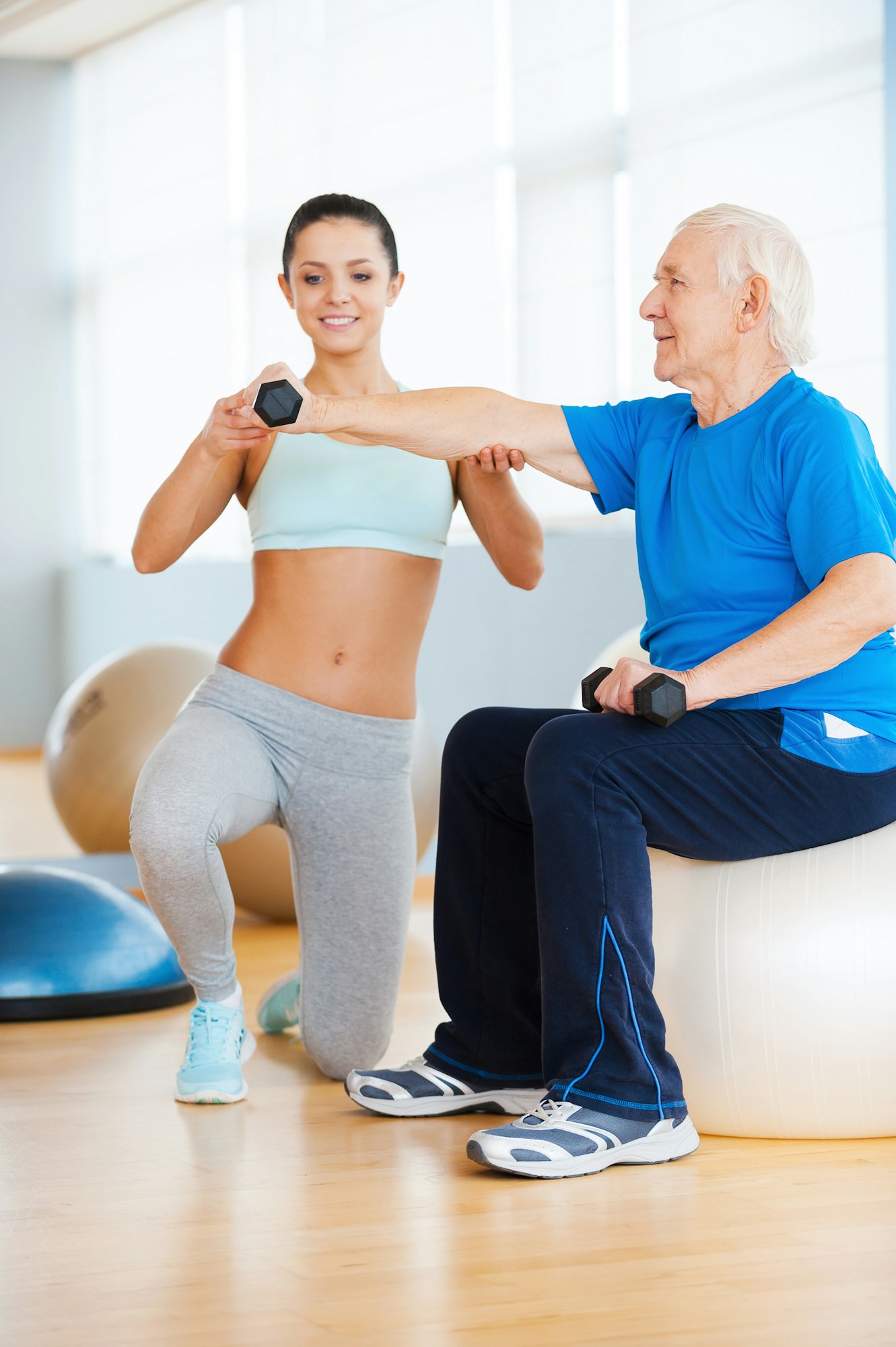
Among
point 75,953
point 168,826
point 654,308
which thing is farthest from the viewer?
point 75,953

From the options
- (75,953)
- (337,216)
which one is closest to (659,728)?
Result: (337,216)

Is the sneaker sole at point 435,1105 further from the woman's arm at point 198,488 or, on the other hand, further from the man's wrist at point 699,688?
the woman's arm at point 198,488

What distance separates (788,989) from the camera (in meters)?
1.73

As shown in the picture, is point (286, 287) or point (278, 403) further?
point (286, 287)

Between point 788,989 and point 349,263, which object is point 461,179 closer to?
point 349,263

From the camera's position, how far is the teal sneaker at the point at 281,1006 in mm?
2480

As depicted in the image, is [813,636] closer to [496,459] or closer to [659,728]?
[659,728]

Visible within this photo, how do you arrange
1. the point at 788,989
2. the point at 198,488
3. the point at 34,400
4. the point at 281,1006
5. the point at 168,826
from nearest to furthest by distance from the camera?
1. the point at 788,989
2. the point at 168,826
3. the point at 198,488
4. the point at 281,1006
5. the point at 34,400

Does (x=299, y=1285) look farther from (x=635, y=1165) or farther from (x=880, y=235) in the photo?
(x=880, y=235)

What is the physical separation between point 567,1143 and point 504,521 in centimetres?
87

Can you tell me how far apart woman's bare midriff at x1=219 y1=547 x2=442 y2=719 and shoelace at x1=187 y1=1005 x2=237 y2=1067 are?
44 cm

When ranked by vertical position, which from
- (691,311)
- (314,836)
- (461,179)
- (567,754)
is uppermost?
(461,179)

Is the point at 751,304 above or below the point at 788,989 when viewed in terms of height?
above

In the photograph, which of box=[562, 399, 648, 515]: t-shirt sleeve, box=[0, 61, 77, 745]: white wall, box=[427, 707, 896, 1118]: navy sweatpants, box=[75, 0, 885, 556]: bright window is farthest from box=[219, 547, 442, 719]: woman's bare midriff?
box=[0, 61, 77, 745]: white wall
